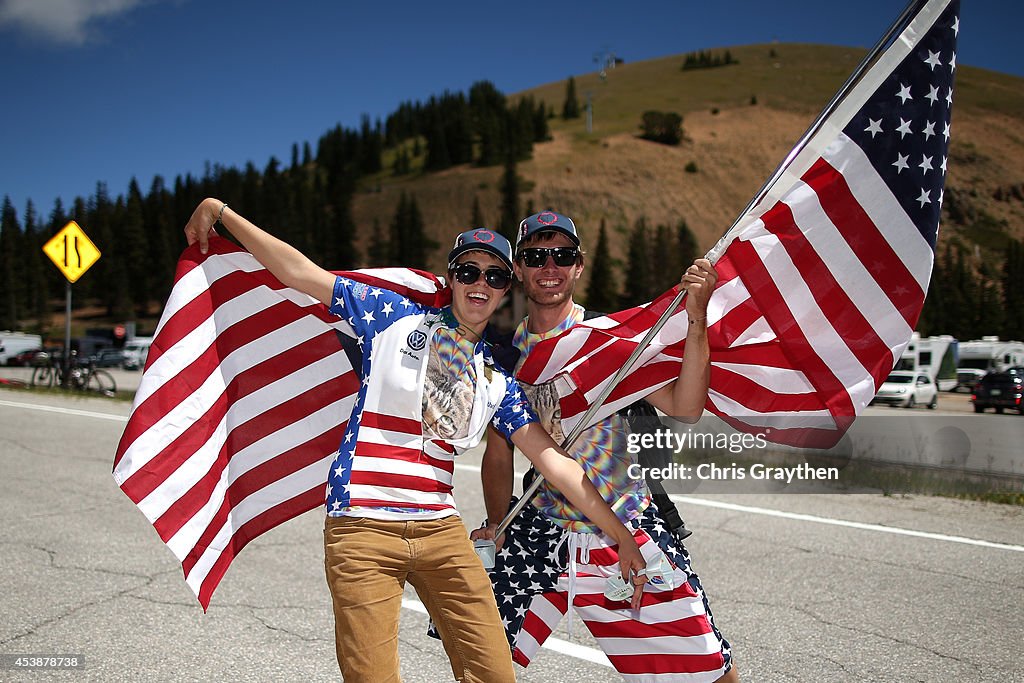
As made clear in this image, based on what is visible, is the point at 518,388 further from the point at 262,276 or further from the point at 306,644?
the point at 306,644

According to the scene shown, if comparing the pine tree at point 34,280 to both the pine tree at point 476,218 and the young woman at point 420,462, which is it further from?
the young woman at point 420,462

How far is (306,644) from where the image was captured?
4.34 metres

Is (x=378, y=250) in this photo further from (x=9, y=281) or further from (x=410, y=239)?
(x=9, y=281)

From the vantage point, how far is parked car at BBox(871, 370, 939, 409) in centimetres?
3009

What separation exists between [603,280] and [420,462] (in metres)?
106

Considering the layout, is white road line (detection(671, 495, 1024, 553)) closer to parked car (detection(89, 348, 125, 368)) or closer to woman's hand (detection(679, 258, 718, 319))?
woman's hand (detection(679, 258, 718, 319))

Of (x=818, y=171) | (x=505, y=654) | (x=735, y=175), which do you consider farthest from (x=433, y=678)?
(x=735, y=175)

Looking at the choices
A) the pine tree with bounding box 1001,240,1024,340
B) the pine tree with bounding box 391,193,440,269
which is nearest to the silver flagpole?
the pine tree with bounding box 391,193,440,269

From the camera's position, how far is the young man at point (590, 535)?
2.89 meters

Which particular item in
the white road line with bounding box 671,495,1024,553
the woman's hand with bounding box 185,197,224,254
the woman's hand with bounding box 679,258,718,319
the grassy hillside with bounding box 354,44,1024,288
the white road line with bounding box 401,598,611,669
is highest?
the grassy hillside with bounding box 354,44,1024,288

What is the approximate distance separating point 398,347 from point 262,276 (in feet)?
4.47

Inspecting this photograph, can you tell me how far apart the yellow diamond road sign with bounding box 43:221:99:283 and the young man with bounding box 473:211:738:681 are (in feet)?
60.9

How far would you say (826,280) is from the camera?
341 cm

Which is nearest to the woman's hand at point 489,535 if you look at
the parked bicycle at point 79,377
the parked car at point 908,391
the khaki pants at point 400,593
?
the khaki pants at point 400,593
